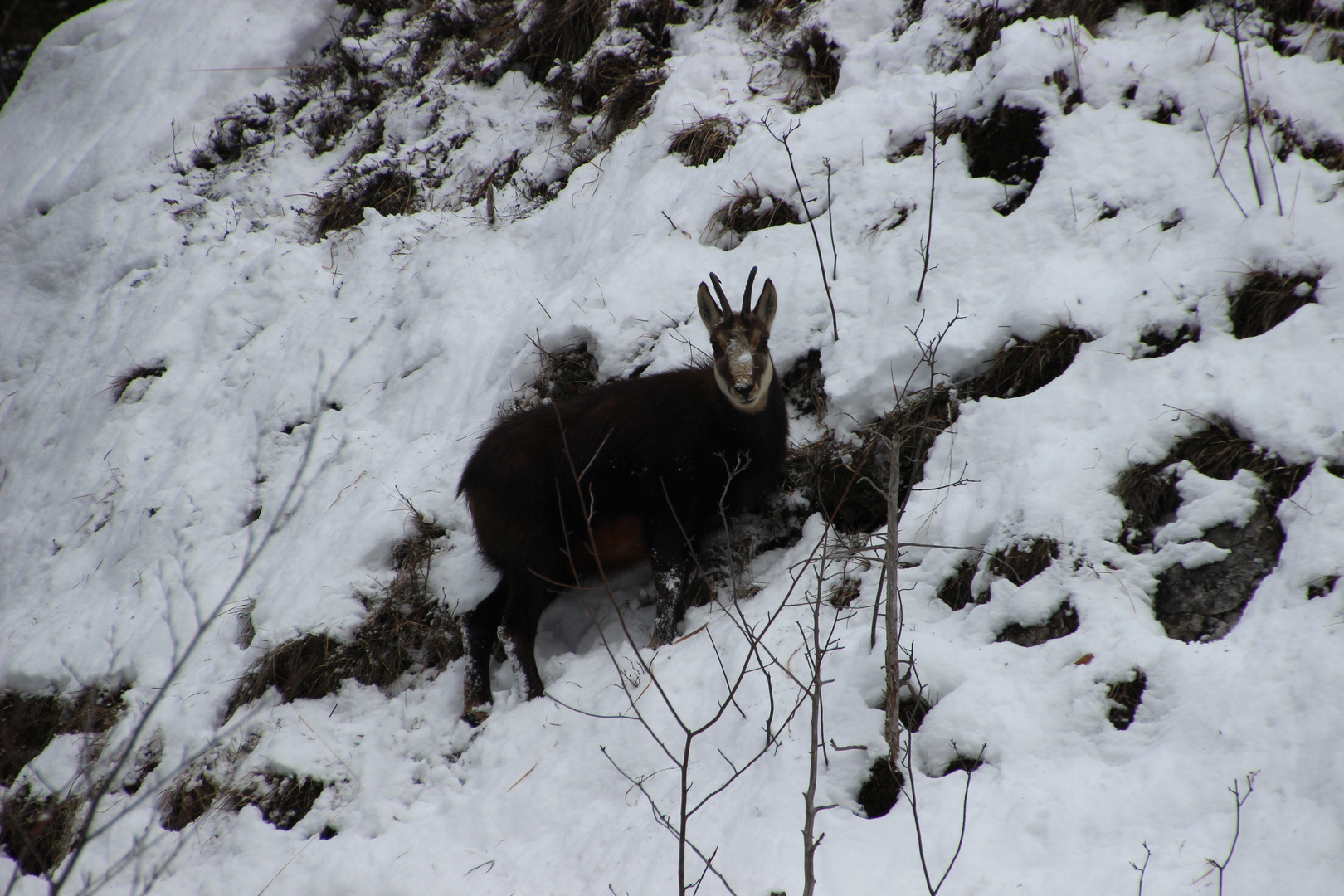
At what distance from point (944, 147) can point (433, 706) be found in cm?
480

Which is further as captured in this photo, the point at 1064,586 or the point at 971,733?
the point at 1064,586

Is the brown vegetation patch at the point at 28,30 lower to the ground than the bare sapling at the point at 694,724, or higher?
higher

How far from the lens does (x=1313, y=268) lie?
3486 millimetres

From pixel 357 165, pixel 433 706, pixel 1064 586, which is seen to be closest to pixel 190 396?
pixel 357 165

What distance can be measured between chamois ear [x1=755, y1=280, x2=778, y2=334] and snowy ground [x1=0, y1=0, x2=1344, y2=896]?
1.22 feet

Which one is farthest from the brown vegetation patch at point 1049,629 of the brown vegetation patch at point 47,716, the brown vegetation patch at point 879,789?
the brown vegetation patch at point 47,716

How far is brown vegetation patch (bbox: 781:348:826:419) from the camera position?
4.69m

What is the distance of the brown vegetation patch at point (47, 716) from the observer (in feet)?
15.4

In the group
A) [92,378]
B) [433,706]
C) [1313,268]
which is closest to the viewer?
[1313,268]

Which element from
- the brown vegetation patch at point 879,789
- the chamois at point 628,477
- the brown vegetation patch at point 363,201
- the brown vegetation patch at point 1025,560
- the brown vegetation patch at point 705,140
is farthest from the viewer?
the brown vegetation patch at point 363,201

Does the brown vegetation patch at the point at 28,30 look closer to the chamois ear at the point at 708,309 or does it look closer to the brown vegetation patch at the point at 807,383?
the chamois ear at the point at 708,309

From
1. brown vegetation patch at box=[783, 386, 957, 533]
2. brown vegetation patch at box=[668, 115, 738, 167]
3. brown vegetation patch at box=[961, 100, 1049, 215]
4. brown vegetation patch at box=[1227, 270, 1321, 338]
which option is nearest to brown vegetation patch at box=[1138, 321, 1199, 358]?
brown vegetation patch at box=[1227, 270, 1321, 338]

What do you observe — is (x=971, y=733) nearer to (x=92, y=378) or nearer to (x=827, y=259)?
(x=827, y=259)

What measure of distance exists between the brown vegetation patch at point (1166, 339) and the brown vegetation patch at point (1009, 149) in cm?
138
